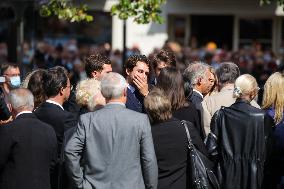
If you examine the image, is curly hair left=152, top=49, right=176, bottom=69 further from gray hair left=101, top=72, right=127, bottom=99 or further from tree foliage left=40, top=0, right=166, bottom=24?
gray hair left=101, top=72, right=127, bottom=99

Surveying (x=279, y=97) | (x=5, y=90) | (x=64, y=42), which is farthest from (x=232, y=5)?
(x=279, y=97)

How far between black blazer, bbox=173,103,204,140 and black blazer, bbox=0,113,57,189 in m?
1.48

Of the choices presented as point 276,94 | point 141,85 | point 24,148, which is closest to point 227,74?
point 276,94

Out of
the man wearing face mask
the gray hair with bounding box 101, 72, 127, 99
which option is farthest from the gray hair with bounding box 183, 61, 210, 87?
the man wearing face mask

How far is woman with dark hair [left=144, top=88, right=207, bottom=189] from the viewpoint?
22.8 feet

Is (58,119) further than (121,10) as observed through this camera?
No

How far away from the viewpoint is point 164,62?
361 inches

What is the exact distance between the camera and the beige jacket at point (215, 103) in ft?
A: 26.6

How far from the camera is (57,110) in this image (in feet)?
25.2

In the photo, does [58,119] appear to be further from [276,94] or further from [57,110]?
[276,94]

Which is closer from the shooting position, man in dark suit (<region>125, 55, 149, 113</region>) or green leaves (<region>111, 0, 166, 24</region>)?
man in dark suit (<region>125, 55, 149, 113</region>)

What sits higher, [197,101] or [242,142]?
[197,101]

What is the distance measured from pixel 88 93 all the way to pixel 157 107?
0.85 metres

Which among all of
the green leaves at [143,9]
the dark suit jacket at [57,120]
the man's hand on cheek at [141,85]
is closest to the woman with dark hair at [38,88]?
the dark suit jacket at [57,120]
